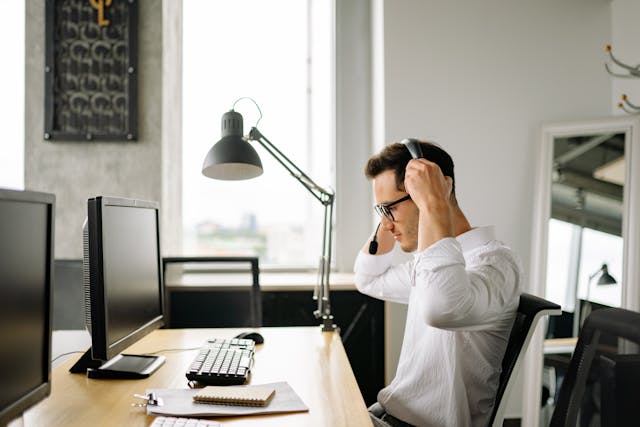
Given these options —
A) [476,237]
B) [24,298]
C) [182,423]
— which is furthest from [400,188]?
[24,298]

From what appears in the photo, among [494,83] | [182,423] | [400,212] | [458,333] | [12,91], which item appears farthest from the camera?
[12,91]

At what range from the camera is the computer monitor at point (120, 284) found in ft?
3.89

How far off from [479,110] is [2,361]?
2676 mm

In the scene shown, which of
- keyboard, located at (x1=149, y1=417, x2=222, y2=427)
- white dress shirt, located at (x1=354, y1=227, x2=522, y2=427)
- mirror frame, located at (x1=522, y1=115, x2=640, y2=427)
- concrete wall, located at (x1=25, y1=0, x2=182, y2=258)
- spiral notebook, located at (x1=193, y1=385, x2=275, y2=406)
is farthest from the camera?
concrete wall, located at (x1=25, y1=0, x2=182, y2=258)

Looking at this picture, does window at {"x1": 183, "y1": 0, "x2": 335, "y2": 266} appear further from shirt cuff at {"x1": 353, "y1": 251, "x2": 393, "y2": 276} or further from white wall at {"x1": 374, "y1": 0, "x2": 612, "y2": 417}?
shirt cuff at {"x1": 353, "y1": 251, "x2": 393, "y2": 276}

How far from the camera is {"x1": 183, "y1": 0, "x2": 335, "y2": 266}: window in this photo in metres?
3.37

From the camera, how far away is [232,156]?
1793 mm

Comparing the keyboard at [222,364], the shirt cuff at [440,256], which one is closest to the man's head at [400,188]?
the shirt cuff at [440,256]

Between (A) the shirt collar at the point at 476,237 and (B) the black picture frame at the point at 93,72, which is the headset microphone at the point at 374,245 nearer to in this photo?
(A) the shirt collar at the point at 476,237

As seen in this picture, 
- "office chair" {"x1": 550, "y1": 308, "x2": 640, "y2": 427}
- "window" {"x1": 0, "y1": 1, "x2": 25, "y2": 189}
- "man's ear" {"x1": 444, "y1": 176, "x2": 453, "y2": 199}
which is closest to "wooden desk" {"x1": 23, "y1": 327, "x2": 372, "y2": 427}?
"office chair" {"x1": 550, "y1": 308, "x2": 640, "y2": 427}

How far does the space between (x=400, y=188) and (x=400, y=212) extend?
7 centimetres

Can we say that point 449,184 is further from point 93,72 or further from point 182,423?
point 93,72

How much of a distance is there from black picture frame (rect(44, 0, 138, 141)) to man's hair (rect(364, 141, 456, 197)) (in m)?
1.84

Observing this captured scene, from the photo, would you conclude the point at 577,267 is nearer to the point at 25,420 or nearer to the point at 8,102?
the point at 25,420
